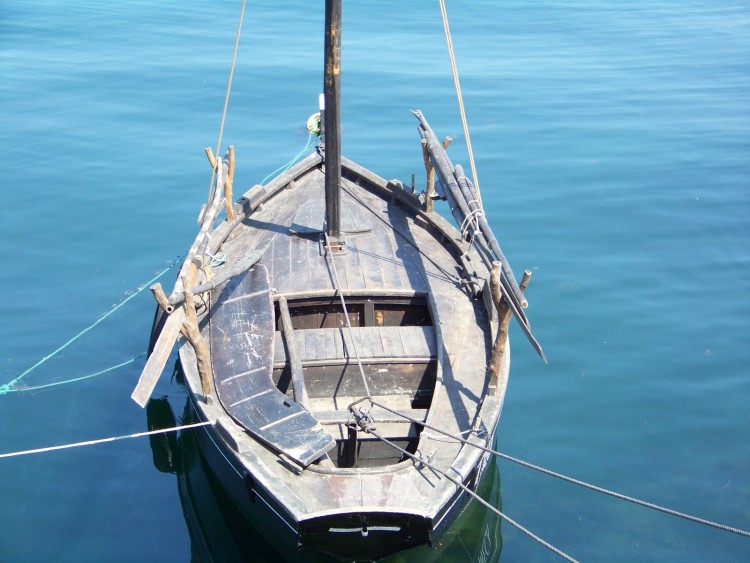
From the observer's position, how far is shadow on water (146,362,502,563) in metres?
10.5

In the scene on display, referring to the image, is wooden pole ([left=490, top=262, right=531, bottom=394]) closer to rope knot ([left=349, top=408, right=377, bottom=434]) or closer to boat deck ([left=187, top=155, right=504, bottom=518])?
boat deck ([left=187, top=155, right=504, bottom=518])

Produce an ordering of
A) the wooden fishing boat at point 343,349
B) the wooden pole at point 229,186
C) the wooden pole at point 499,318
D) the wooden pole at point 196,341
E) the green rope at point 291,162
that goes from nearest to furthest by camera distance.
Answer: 1. the wooden fishing boat at point 343,349
2. the wooden pole at point 196,341
3. the wooden pole at point 499,318
4. the wooden pole at point 229,186
5. the green rope at point 291,162

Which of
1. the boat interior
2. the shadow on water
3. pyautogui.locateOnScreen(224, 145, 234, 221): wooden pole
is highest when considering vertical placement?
pyautogui.locateOnScreen(224, 145, 234, 221): wooden pole

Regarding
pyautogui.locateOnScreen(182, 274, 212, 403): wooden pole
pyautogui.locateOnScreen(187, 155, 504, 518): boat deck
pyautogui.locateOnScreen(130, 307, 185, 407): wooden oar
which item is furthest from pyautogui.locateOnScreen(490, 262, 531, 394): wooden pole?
pyautogui.locateOnScreen(130, 307, 185, 407): wooden oar

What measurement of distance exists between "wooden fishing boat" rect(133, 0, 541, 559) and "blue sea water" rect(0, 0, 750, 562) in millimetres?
2081

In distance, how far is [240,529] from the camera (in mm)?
10945

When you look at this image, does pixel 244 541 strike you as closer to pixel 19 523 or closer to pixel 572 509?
pixel 19 523

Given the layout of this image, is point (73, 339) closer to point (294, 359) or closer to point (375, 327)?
point (294, 359)

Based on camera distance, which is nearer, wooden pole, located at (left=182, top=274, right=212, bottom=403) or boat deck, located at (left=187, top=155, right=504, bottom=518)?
boat deck, located at (left=187, top=155, right=504, bottom=518)

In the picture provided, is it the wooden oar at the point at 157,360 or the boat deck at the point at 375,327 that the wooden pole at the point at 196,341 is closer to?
the wooden oar at the point at 157,360

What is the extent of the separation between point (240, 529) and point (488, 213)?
10892 mm

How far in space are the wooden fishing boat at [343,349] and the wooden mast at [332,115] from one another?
3 cm

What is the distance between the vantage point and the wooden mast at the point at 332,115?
1140 cm

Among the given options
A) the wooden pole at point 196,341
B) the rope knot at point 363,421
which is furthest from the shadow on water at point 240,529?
the wooden pole at point 196,341
